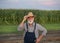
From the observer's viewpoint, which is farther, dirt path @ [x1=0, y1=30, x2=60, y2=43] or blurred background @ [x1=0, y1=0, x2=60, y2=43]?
dirt path @ [x1=0, y1=30, x2=60, y2=43]

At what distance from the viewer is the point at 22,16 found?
21.3 feet

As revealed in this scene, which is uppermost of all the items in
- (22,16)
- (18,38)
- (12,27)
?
(22,16)

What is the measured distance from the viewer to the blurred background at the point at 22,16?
19.9ft

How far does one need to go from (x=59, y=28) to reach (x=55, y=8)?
37.2 inches

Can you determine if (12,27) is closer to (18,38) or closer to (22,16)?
(22,16)

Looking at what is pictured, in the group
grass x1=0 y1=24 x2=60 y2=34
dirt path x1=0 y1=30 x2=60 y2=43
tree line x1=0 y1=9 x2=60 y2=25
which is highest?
tree line x1=0 y1=9 x2=60 y2=25

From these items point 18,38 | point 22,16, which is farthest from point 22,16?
point 18,38

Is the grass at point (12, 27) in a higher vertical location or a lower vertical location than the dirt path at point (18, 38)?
higher

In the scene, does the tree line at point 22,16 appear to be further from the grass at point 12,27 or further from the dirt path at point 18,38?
the dirt path at point 18,38

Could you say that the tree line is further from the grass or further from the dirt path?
the dirt path

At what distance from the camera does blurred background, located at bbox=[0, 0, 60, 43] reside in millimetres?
6051

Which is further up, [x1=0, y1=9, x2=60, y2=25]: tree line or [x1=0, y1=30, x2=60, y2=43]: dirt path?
[x1=0, y1=9, x2=60, y2=25]: tree line

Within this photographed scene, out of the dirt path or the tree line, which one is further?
the dirt path

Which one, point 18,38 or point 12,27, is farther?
point 18,38
